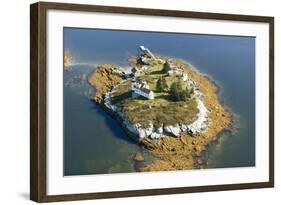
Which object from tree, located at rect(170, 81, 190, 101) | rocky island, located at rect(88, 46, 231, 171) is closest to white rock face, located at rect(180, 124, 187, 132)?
rocky island, located at rect(88, 46, 231, 171)

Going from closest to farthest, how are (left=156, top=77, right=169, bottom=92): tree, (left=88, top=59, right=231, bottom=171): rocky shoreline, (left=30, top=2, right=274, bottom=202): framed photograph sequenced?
(left=30, top=2, right=274, bottom=202): framed photograph → (left=88, top=59, right=231, bottom=171): rocky shoreline → (left=156, top=77, right=169, bottom=92): tree

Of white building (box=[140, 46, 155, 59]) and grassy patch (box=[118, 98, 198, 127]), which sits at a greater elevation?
white building (box=[140, 46, 155, 59])

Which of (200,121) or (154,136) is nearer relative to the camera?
(154,136)

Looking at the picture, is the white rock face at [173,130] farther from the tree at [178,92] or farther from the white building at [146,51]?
the white building at [146,51]

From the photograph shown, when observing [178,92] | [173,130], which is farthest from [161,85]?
[173,130]

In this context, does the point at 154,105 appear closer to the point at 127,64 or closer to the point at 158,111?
the point at 158,111

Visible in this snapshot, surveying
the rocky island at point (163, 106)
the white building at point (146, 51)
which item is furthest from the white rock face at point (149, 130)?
the white building at point (146, 51)

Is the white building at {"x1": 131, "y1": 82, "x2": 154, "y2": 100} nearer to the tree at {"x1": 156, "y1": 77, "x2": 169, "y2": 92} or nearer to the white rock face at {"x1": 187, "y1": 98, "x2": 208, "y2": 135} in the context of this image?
the tree at {"x1": 156, "y1": 77, "x2": 169, "y2": 92}

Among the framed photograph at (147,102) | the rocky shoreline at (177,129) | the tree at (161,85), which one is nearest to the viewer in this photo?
the framed photograph at (147,102)

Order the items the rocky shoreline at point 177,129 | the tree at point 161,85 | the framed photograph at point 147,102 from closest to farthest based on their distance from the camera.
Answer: the framed photograph at point 147,102
the rocky shoreline at point 177,129
the tree at point 161,85
